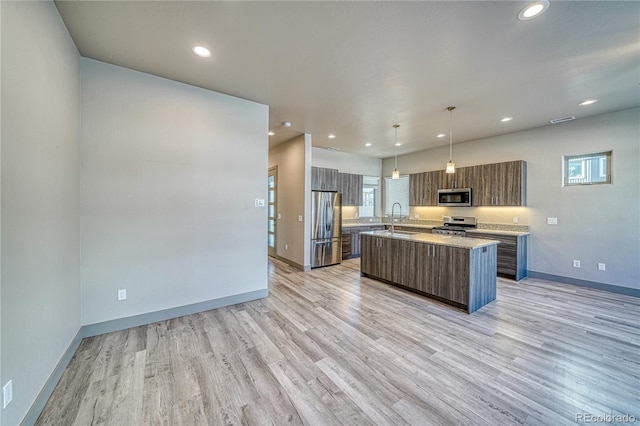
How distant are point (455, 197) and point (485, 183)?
663 millimetres

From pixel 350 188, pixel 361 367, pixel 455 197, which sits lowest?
pixel 361 367

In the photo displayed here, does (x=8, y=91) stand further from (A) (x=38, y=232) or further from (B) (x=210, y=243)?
A: (B) (x=210, y=243)

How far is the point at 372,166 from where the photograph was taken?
298 inches

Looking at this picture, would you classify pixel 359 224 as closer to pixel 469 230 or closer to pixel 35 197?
pixel 469 230

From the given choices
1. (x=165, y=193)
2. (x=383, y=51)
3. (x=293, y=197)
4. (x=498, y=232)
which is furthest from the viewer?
(x=293, y=197)

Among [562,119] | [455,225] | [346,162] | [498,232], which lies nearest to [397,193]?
[346,162]

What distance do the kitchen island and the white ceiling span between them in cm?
204

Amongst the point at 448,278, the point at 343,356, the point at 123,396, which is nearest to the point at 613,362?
the point at 448,278

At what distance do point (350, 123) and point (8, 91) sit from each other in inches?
156

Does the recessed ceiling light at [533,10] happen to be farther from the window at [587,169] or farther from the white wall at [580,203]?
the window at [587,169]

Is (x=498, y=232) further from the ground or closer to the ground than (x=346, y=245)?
further from the ground

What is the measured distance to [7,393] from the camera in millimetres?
1345

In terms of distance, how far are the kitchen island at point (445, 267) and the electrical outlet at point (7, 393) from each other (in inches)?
158

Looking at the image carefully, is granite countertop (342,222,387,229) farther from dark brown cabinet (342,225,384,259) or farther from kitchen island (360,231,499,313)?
kitchen island (360,231,499,313)
